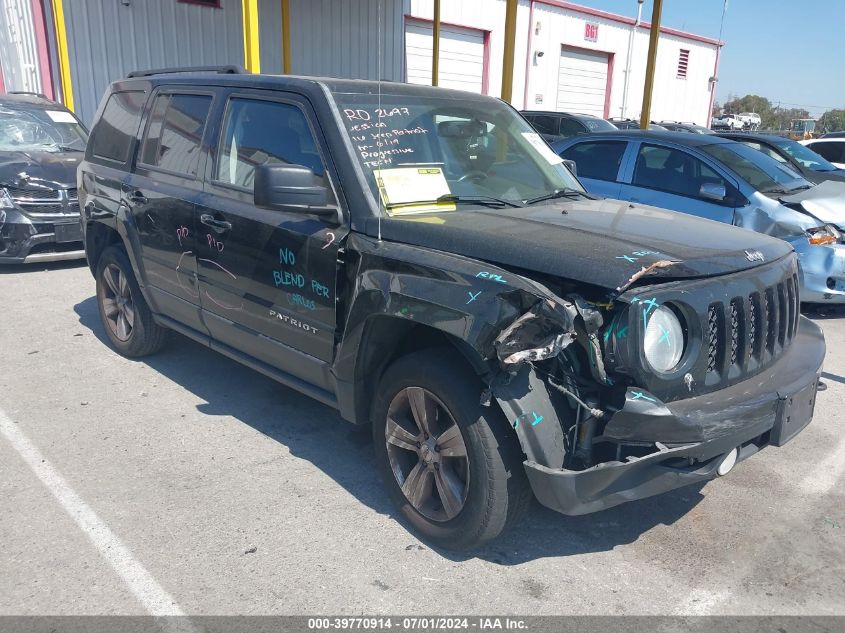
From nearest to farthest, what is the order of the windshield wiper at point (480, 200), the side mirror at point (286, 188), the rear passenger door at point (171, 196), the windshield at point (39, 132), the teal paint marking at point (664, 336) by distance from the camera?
the teal paint marking at point (664, 336), the side mirror at point (286, 188), the windshield wiper at point (480, 200), the rear passenger door at point (171, 196), the windshield at point (39, 132)

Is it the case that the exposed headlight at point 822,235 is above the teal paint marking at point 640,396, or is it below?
below

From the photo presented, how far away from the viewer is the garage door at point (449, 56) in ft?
62.3

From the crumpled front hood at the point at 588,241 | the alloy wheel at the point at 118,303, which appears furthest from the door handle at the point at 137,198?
the crumpled front hood at the point at 588,241

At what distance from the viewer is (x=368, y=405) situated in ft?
11.3

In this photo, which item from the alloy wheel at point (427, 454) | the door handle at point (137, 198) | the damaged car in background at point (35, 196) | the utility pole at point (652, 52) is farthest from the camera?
the utility pole at point (652, 52)

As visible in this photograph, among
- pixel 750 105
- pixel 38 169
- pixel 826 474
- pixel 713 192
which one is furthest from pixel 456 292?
pixel 750 105

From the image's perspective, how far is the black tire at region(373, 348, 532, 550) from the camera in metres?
2.78

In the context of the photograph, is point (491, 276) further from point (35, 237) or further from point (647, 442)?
point (35, 237)

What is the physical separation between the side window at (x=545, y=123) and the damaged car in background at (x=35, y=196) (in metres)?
9.07

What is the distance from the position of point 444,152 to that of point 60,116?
24.6 ft

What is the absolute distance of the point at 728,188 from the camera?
22.9ft

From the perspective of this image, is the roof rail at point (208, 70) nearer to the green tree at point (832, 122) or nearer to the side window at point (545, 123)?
the side window at point (545, 123)

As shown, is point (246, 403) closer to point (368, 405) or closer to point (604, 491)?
point (368, 405)

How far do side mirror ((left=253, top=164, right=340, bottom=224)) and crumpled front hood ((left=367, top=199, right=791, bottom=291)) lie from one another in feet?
1.02
